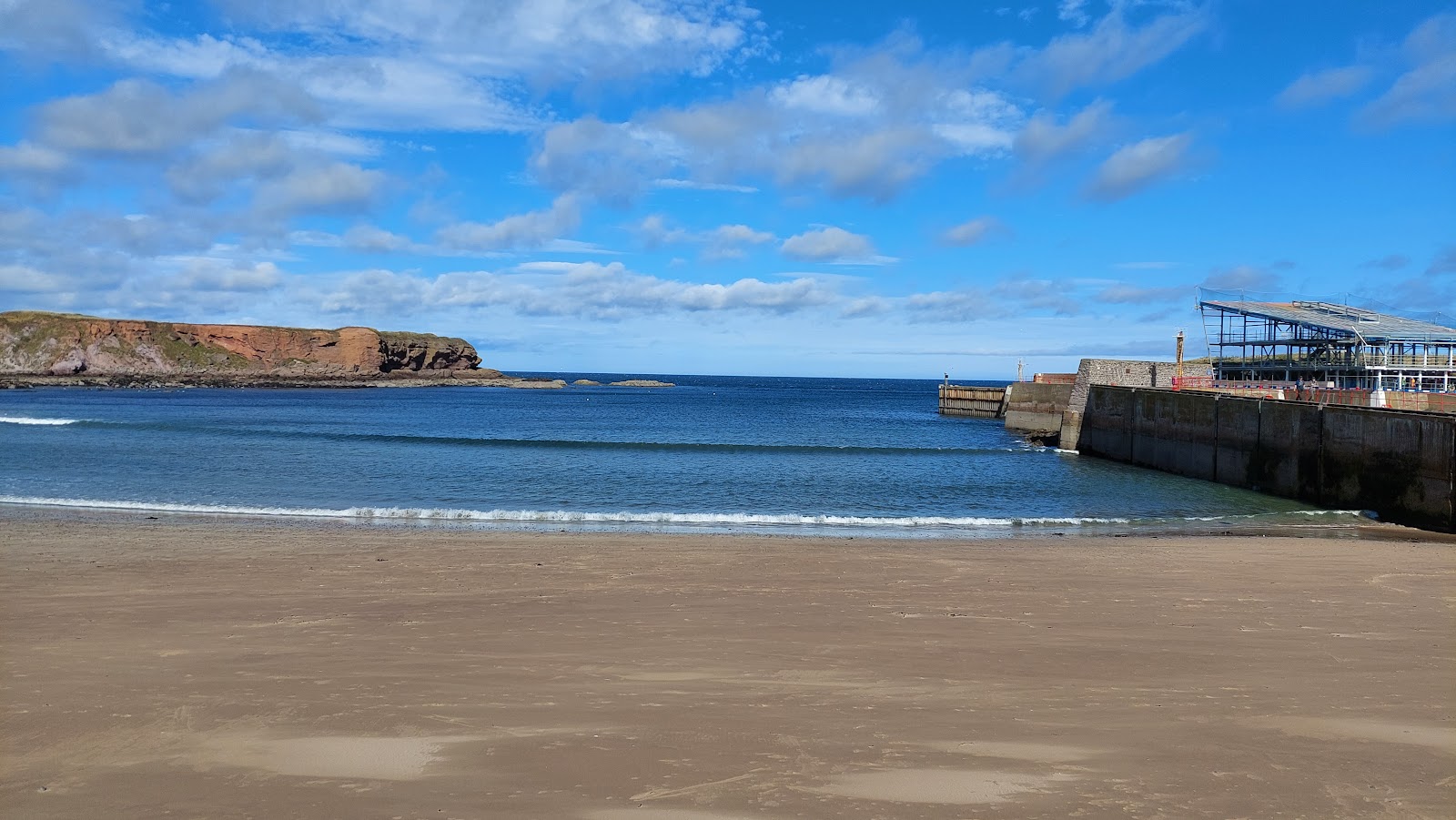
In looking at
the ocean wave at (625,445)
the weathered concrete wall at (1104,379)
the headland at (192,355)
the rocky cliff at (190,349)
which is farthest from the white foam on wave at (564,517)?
the rocky cliff at (190,349)

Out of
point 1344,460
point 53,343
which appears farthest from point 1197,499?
point 53,343

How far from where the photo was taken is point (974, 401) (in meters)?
65.3

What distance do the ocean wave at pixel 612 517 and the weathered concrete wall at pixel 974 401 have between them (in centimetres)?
4207

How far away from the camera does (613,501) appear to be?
67.3 feet

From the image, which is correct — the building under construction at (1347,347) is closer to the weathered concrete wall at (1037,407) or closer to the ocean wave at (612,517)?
the weathered concrete wall at (1037,407)

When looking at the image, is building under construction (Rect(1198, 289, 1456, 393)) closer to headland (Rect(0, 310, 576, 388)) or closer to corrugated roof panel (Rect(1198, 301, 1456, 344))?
corrugated roof panel (Rect(1198, 301, 1456, 344))

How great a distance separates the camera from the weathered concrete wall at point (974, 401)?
62.0 m

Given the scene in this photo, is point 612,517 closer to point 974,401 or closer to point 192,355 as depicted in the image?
point 974,401

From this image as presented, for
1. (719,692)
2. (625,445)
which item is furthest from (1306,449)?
(625,445)

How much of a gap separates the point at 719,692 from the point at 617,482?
59.5 ft

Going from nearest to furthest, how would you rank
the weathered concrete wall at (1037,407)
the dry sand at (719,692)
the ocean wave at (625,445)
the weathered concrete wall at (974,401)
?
the dry sand at (719,692) → the ocean wave at (625,445) → the weathered concrete wall at (1037,407) → the weathered concrete wall at (974,401)

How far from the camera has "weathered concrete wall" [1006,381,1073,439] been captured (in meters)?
46.7

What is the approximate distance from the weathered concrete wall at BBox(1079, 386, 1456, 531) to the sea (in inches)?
31.0

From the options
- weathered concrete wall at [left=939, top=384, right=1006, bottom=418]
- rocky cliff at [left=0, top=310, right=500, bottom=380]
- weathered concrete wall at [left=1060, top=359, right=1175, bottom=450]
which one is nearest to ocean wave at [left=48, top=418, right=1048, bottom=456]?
weathered concrete wall at [left=1060, top=359, right=1175, bottom=450]
